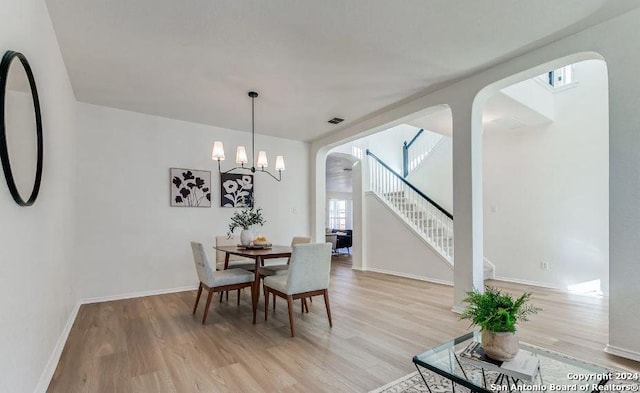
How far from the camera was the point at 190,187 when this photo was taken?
4.83 metres

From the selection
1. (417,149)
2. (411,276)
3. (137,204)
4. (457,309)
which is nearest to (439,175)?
(417,149)

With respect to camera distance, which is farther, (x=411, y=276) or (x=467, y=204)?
(x=411, y=276)

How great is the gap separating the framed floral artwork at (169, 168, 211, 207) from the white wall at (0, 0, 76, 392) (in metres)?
1.48

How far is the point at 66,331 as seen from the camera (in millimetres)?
2918

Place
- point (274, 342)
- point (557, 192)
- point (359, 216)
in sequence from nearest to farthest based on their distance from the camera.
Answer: point (274, 342) → point (557, 192) → point (359, 216)

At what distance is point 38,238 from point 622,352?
164 inches

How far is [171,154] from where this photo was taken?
4723mm

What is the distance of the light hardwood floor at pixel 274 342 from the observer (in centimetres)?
209

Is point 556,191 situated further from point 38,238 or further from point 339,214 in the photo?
point 339,214

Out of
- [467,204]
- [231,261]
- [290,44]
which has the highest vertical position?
[290,44]

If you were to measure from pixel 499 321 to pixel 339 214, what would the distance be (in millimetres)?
11981

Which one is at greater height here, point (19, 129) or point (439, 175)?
point (439, 175)

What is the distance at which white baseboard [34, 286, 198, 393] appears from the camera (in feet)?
6.63

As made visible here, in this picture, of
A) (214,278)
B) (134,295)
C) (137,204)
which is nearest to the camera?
(214,278)
